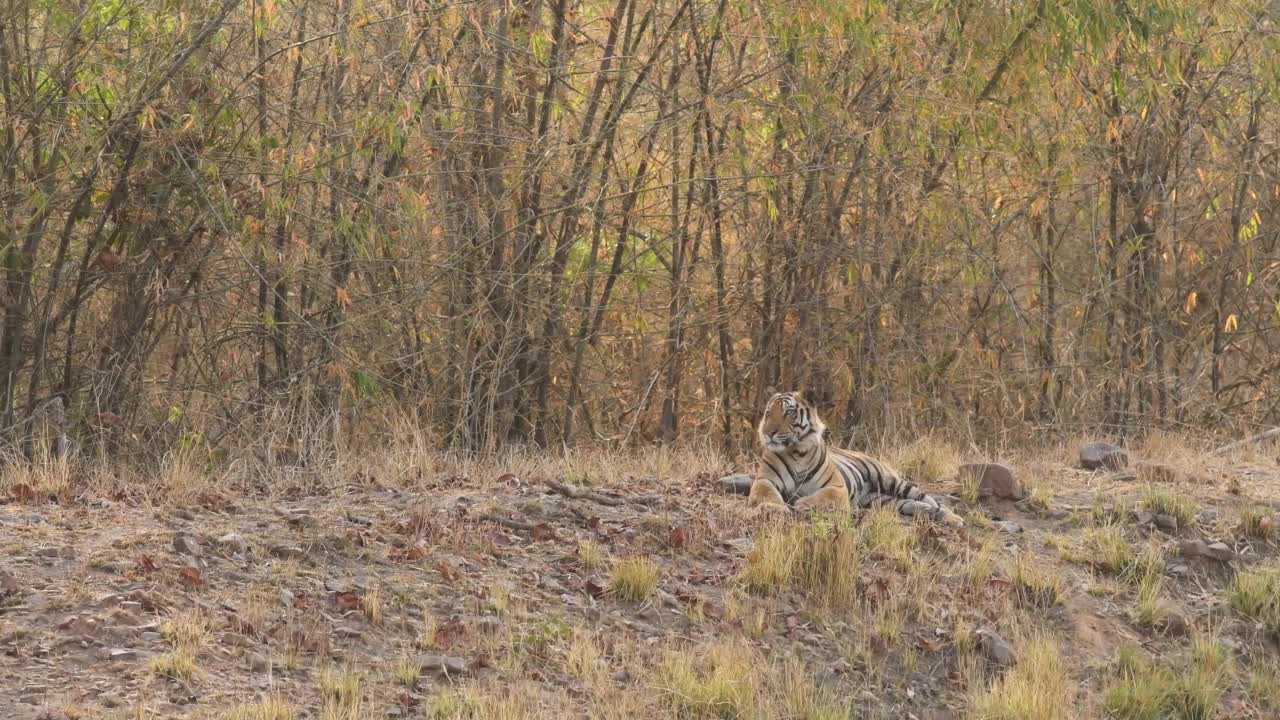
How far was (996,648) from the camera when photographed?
6.21 m

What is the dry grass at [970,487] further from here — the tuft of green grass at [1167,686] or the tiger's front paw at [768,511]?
the tuft of green grass at [1167,686]

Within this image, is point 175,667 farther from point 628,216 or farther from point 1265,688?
point 628,216

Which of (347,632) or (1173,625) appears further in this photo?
(1173,625)

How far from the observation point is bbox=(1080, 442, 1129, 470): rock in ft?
29.6

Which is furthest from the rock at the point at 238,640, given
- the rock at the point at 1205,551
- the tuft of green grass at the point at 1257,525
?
the tuft of green grass at the point at 1257,525

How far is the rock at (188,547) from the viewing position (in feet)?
19.6

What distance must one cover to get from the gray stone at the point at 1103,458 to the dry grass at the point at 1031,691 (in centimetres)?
304

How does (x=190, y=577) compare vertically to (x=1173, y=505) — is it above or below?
below

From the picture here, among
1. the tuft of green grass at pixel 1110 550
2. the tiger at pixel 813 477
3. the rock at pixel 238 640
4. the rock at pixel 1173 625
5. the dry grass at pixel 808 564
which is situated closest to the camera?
the rock at pixel 238 640

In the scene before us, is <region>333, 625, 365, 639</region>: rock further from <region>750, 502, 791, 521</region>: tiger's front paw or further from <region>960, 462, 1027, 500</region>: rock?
<region>960, 462, 1027, 500</region>: rock

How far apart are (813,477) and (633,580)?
1879 mm

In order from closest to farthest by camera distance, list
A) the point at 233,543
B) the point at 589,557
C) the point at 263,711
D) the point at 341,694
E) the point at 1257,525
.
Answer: the point at 263,711 → the point at 341,694 → the point at 233,543 → the point at 589,557 → the point at 1257,525

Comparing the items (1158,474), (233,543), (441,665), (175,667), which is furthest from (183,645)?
(1158,474)

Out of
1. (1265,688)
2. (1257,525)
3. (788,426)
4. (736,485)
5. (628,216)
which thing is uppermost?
(628,216)
